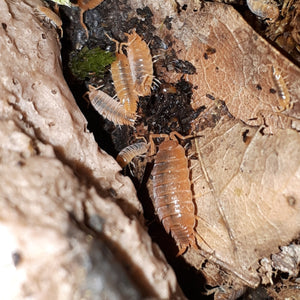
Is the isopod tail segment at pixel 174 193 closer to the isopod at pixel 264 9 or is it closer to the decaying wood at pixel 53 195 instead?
the decaying wood at pixel 53 195

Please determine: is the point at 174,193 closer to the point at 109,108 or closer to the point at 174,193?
the point at 174,193

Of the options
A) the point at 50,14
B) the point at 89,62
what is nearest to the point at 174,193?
the point at 89,62

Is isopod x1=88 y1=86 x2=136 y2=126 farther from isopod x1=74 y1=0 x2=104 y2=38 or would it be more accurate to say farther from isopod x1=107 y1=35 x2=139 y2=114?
isopod x1=74 y1=0 x2=104 y2=38

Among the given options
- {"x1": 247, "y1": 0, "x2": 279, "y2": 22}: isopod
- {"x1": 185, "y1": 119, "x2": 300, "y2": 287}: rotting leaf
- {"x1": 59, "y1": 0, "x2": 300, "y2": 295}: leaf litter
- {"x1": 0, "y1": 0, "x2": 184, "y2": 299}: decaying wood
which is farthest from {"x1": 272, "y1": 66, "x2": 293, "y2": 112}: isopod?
{"x1": 0, "y1": 0, "x2": 184, "y2": 299}: decaying wood

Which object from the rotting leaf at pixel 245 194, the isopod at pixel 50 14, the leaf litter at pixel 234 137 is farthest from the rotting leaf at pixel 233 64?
the isopod at pixel 50 14

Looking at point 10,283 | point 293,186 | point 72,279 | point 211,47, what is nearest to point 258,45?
A: point 211,47
